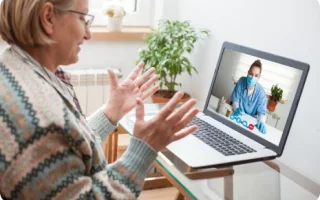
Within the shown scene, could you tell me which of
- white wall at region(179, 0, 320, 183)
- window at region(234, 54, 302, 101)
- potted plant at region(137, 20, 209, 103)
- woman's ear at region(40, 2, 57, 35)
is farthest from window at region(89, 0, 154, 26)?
woman's ear at region(40, 2, 57, 35)

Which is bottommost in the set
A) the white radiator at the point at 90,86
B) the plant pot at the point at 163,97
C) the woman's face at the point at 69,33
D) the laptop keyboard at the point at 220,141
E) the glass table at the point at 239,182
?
the white radiator at the point at 90,86

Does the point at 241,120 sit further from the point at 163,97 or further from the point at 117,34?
the point at 117,34

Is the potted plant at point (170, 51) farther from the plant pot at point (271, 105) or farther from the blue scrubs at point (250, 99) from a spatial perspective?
the plant pot at point (271, 105)

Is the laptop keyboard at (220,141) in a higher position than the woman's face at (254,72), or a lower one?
lower

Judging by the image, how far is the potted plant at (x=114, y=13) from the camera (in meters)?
2.43

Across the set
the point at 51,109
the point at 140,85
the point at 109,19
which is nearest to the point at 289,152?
the point at 140,85

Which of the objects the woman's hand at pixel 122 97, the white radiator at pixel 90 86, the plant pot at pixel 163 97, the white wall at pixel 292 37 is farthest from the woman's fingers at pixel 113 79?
the white radiator at pixel 90 86

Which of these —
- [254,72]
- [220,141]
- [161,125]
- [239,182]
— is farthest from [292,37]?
[161,125]

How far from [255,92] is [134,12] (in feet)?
4.79

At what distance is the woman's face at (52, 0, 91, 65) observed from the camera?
91cm

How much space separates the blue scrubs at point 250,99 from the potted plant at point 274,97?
24mm

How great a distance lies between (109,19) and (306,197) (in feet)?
5.44

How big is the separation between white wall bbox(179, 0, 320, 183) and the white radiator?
738 millimetres

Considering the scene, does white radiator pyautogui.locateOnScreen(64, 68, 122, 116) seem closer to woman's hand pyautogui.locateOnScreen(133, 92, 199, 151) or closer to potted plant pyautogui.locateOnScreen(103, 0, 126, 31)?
A: potted plant pyautogui.locateOnScreen(103, 0, 126, 31)
